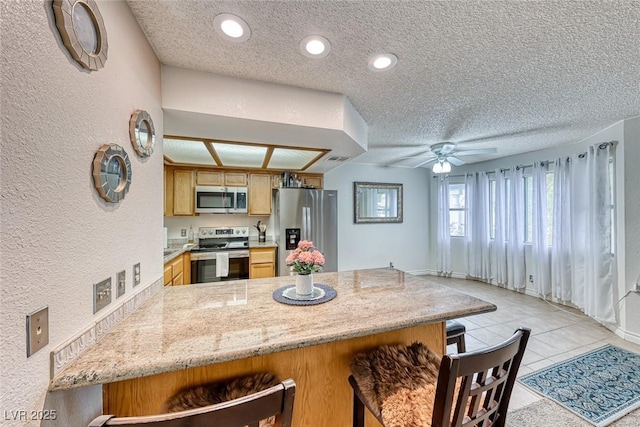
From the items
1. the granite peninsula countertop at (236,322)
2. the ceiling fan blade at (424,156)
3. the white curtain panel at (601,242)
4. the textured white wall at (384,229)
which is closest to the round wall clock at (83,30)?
the granite peninsula countertop at (236,322)

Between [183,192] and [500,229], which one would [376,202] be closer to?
[500,229]

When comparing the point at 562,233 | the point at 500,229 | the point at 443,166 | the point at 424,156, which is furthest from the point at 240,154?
the point at 562,233

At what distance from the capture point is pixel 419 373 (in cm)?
112

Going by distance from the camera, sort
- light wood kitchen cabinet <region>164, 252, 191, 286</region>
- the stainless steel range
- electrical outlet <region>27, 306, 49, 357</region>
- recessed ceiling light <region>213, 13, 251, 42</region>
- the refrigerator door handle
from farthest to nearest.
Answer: the refrigerator door handle → the stainless steel range → light wood kitchen cabinet <region>164, 252, 191, 286</region> → recessed ceiling light <region>213, 13, 251, 42</region> → electrical outlet <region>27, 306, 49, 357</region>

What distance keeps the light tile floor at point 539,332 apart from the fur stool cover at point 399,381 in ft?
4.23

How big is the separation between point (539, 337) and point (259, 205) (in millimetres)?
4016

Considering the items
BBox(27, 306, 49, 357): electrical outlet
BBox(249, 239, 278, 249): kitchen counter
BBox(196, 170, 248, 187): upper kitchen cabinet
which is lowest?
BBox(249, 239, 278, 249): kitchen counter

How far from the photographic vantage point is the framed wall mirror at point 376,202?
4930 millimetres

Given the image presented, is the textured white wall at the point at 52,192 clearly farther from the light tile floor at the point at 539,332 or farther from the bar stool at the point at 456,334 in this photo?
the light tile floor at the point at 539,332

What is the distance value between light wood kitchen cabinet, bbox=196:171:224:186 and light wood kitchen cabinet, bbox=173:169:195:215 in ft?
0.33

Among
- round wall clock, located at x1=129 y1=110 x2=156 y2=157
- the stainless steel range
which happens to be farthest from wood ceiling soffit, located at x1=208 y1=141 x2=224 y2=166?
the stainless steel range

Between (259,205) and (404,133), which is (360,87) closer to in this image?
(404,133)

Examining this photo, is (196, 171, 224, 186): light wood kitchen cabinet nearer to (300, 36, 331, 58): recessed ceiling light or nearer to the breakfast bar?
the breakfast bar

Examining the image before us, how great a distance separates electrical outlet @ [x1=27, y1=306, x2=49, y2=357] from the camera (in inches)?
27.1
